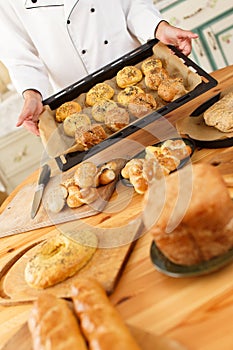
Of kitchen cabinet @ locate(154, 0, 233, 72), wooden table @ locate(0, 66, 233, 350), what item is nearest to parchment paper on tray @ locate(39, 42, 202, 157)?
wooden table @ locate(0, 66, 233, 350)

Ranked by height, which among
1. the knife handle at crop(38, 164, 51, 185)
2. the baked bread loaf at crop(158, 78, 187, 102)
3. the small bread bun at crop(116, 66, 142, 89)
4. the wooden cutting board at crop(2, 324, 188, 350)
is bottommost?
the wooden cutting board at crop(2, 324, 188, 350)

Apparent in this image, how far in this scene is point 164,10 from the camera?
342cm

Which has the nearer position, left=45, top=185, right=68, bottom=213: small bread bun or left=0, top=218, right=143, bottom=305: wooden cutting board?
left=0, top=218, right=143, bottom=305: wooden cutting board

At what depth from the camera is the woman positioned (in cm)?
220

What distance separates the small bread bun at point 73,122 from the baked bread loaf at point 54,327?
77 cm

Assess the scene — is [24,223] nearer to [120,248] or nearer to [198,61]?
[120,248]

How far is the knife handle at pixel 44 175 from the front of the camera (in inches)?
73.8

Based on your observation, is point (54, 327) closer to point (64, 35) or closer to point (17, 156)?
point (64, 35)

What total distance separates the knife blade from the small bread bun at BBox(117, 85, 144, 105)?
1.36 feet

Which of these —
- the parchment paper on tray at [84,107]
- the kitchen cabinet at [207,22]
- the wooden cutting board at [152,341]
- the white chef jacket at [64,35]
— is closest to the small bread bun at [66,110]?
the parchment paper on tray at [84,107]

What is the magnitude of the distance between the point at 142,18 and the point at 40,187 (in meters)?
0.95

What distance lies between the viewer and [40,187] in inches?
72.7

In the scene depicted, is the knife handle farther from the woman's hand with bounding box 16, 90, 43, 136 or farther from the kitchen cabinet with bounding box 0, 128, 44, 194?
the kitchen cabinet with bounding box 0, 128, 44, 194

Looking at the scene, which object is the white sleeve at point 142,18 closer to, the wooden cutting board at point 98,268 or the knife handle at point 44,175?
the knife handle at point 44,175
